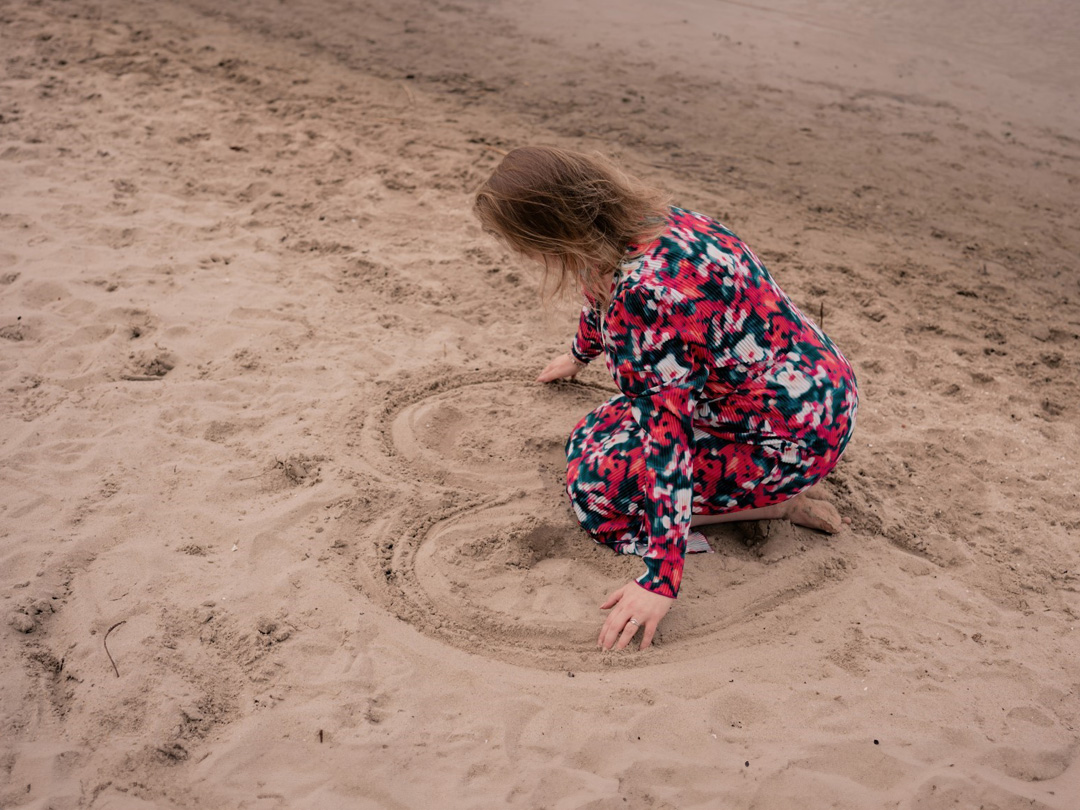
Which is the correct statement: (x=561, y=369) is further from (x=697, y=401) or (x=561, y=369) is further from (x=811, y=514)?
(x=811, y=514)

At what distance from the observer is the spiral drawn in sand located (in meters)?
2.54

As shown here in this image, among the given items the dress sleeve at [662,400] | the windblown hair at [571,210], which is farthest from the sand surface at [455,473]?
the windblown hair at [571,210]

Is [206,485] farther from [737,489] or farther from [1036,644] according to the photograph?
[1036,644]

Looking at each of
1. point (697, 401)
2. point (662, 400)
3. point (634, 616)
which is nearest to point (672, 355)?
point (662, 400)

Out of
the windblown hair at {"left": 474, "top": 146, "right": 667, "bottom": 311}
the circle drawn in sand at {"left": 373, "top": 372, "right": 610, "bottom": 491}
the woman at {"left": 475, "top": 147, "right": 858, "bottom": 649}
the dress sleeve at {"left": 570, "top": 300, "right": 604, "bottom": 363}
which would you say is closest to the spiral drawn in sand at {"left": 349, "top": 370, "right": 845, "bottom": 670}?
the circle drawn in sand at {"left": 373, "top": 372, "right": 610, "bottom": 491}

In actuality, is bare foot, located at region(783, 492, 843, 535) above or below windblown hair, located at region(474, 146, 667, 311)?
below

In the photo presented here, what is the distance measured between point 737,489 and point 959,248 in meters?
2.82

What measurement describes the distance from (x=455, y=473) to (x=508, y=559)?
1.55 feet

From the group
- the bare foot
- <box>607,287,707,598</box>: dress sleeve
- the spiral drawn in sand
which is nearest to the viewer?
<box>607,287,707,598</box>: dress sleeve

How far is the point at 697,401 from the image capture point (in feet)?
8.74

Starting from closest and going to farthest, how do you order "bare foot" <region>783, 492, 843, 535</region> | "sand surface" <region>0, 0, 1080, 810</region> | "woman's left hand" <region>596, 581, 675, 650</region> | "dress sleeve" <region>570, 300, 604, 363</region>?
1. "sand surface" <region>0, 0, 1080, 810</region>
2. "woman's left hand" <region>596, 581, 675, 650</region>
3. "bare foot" <region>783, 492, 843, 535</region>
4. "dress sleeve" <region>570, 300, 604, 363</region>

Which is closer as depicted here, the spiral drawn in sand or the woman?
the woman

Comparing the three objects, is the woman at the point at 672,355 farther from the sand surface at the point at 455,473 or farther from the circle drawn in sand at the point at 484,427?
the circle drawn in sand at the point at 484,427

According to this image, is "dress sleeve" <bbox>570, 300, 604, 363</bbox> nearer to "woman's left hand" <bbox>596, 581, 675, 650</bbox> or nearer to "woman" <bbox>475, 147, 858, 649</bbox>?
"woman" <bbox>475, 147, 858, 649</bbox>
